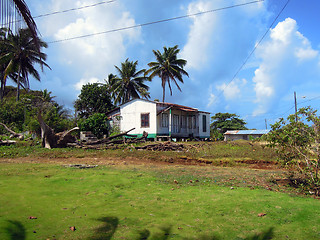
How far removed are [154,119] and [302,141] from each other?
17.3 meters

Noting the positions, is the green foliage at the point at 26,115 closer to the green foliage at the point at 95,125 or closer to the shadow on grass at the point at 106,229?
the green foliage at the point at 95,125

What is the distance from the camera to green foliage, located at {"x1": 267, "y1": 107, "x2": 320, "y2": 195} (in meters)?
5.95

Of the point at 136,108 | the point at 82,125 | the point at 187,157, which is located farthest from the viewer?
the point at 136,108

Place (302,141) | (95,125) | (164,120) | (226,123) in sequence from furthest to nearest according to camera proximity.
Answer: (226,123)
(164,120)
(95,125)
(302,141)

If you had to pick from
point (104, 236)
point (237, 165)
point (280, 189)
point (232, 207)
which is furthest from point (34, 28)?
point (237, 165)

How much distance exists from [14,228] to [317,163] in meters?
6.19

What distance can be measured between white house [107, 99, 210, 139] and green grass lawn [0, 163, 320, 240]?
16.6 metres

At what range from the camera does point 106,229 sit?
11.6ft

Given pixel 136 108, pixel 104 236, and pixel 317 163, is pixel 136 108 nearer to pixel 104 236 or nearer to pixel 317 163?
pixel 317 163

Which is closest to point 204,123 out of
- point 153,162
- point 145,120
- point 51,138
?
point 145,120

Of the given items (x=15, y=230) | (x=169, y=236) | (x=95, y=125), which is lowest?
(x=169, y=236)

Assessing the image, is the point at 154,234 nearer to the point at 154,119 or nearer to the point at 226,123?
the point at 154,119

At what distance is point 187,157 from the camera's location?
12562 millimetres

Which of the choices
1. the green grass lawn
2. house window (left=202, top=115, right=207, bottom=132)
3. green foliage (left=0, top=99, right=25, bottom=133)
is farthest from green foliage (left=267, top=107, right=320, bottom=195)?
green foliage (left=0, top=99, right=25, bottom=133)
